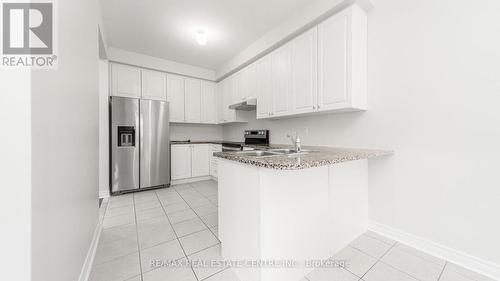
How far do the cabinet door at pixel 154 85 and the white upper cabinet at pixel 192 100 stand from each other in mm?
479

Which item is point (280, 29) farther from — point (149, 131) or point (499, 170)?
point (149, 131)

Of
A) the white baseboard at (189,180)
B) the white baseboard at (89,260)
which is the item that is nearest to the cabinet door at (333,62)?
the white baseboard at (89,260)

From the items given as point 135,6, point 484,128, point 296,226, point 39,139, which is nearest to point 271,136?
point 296,226

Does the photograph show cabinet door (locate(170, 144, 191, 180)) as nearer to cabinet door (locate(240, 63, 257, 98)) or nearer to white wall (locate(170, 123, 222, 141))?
white wall (locate(170, 123, 222, 141))

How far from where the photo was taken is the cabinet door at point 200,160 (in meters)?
4.12

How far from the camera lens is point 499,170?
1344 mm

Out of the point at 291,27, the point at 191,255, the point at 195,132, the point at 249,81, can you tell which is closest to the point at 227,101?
the point at 249,81

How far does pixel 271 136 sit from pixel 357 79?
178 centimetres

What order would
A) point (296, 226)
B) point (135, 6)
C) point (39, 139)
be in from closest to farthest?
point (39, 139) → point (296, 226) → point (135, 6)

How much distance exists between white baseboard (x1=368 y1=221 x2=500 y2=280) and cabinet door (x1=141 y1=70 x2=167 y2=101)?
4259 mm

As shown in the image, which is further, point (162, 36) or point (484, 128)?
point (162, 36)

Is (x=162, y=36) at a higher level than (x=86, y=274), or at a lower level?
higher

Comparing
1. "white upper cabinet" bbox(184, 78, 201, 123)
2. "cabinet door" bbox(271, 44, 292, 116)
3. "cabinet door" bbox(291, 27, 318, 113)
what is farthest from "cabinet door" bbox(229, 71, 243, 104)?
"cabinet door" bbox(291, 27, 318, 113)

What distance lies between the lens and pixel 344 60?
6.37ft
